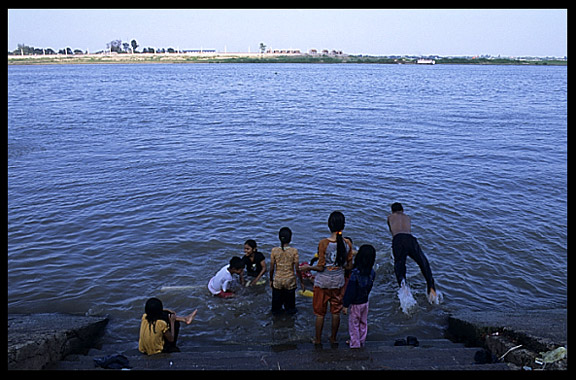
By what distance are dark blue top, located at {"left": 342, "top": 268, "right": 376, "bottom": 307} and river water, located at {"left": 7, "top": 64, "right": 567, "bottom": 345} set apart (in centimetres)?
132

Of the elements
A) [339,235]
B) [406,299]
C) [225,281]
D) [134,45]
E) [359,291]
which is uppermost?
[134,45]

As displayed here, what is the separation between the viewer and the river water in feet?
26.2

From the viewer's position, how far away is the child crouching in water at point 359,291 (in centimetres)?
548

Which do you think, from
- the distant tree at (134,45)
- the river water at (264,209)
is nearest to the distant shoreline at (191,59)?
the distant tree at (134,45)

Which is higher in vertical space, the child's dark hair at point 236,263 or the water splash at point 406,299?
the child's dark hair at point 236,263

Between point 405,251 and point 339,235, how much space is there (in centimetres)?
244

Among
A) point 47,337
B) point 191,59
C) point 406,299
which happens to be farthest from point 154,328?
point 191,59

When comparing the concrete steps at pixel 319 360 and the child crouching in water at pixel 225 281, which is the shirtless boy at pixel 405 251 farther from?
the child crouching in water at pixel 225 281

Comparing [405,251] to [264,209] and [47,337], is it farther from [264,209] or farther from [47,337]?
[264,209]

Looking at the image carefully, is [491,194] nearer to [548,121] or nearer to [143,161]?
[143,161]

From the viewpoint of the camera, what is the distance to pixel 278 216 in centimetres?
1202

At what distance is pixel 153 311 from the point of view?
18.4 feet
